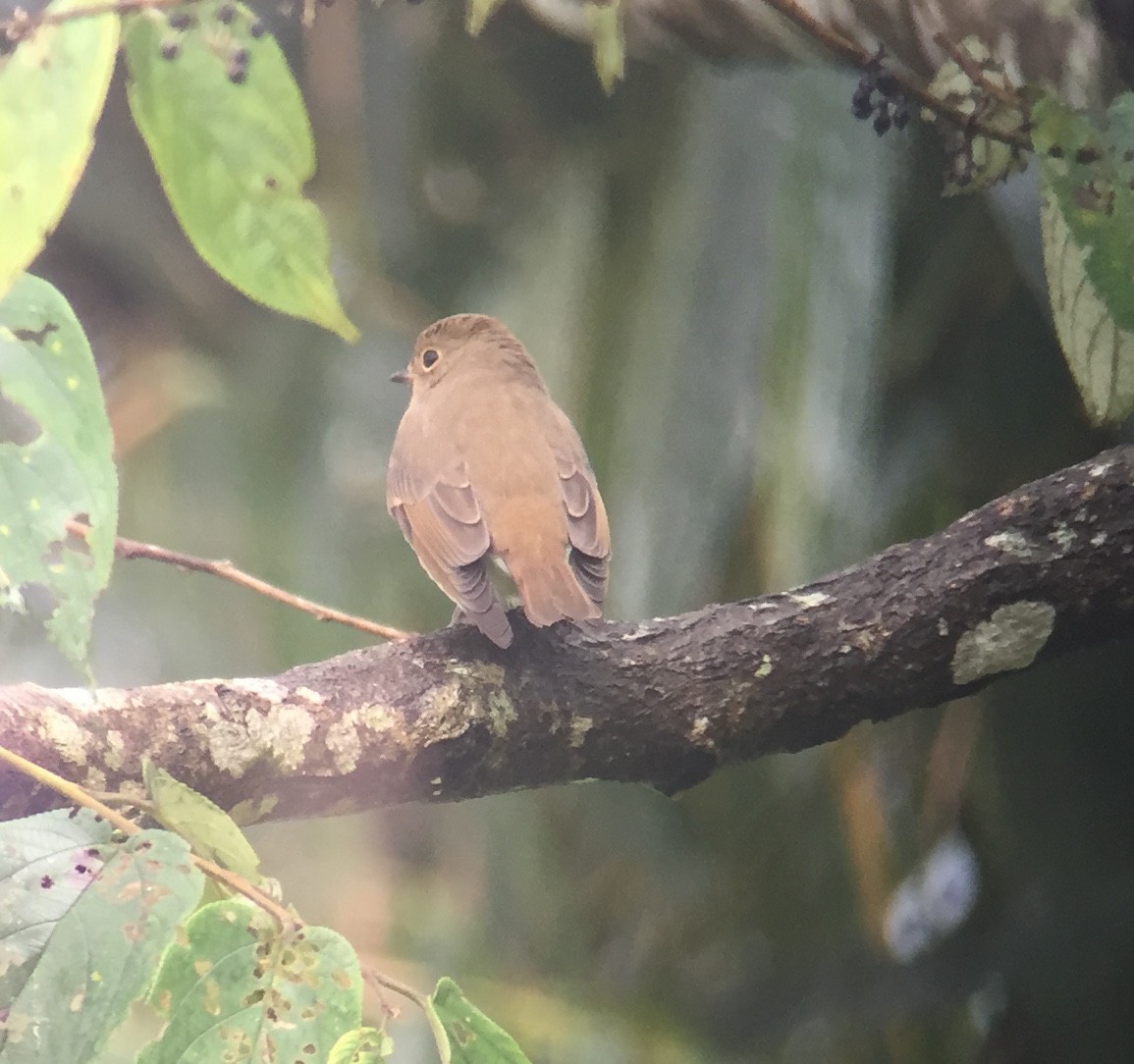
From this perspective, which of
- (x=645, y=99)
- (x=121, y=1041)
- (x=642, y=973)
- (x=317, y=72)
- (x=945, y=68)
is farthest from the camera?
(x=642, y=973)

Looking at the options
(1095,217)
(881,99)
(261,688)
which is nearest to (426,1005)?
(261,688)

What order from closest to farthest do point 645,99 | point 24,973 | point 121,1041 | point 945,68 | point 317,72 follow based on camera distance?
point 24,973 < point 121,1041 < point 945,68 < point 317,72 < point 645,99

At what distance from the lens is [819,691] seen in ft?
3.15

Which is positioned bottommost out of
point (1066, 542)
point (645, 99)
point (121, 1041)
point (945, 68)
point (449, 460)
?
point (121, 1041)

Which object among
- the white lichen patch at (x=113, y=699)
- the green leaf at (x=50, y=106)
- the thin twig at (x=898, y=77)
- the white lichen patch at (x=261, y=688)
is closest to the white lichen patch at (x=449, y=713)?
the white lichen patch at (x=261, y=688)

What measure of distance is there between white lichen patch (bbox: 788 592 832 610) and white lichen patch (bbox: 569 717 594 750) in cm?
18

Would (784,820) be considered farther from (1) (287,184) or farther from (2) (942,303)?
(1) (287,184)

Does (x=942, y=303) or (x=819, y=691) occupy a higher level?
(x=942, y=303)

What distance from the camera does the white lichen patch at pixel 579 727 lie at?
95 cm

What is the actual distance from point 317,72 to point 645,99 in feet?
1.11

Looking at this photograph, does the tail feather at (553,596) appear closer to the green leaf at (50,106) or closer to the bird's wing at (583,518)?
the bird's wing at (583,518)

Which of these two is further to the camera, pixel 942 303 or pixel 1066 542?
pixel 942 303

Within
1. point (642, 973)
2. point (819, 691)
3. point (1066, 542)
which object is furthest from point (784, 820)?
point (1066, 542)

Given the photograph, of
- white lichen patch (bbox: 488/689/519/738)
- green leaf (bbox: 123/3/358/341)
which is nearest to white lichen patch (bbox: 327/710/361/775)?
white lichen patch (bbox: 488/689/519/738)
